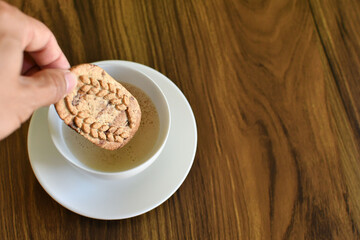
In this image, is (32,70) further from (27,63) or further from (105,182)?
(105,182)

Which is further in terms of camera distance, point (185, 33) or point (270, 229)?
point (185, 33)

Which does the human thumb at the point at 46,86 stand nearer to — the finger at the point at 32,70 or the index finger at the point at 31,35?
the index finger at the point at 31,35

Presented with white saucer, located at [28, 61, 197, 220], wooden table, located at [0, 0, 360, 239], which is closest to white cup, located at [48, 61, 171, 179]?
Result: white saucer, located at [28, 61, 197, 220]

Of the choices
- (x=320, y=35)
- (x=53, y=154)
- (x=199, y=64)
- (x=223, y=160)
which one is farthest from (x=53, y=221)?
(x=320, y=35)

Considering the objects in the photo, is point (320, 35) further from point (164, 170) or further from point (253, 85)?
point (164, 170)

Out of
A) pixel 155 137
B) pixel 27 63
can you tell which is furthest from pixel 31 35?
pixel 155 137

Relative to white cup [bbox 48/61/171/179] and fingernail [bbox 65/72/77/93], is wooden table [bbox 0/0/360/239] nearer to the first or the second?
white cup [bbox 48/61/171/179]
